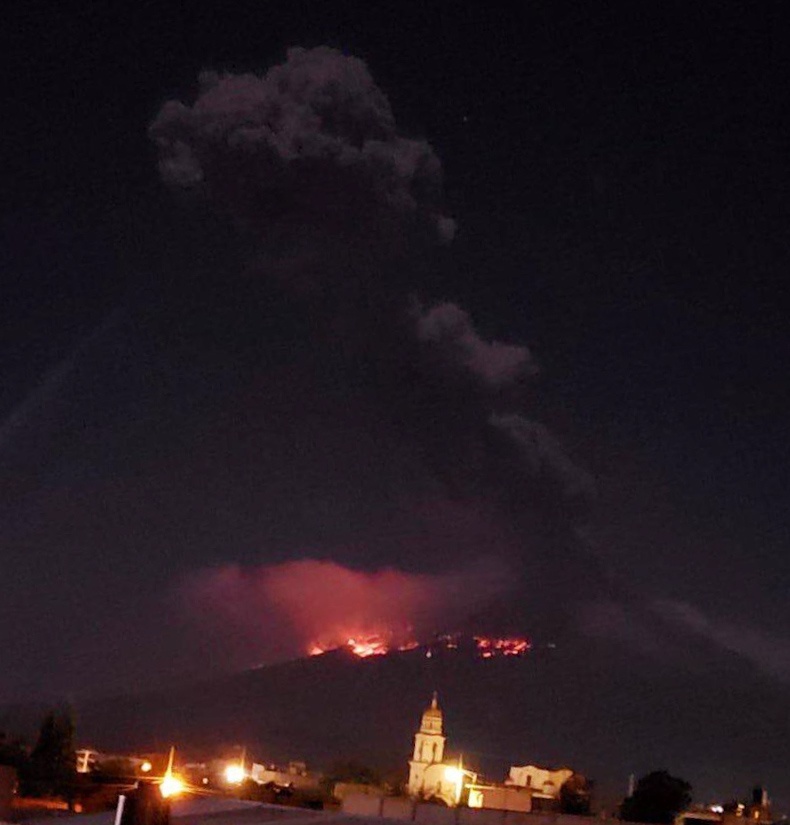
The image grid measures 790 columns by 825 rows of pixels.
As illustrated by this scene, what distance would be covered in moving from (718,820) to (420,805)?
35.8m

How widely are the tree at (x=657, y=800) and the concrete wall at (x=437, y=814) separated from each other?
Answer: 39.9 metres

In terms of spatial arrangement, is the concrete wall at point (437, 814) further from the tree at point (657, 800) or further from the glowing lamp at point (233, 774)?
the glowing lamp at point (233, 774)

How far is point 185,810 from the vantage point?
17844 mm

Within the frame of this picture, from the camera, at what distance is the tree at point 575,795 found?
A: 62062 millimetres

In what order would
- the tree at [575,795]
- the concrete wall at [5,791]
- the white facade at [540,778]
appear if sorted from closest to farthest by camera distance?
the concrete wall at [5,791] < the tree at [575,795] < the white facade at [540,778]

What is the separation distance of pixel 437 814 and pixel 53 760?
24.7 m

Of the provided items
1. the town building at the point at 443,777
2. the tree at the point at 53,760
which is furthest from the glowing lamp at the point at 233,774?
the tree at the point at 53,760

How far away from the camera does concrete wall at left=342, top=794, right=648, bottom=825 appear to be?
18172mm

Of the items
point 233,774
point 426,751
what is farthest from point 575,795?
point 233,774

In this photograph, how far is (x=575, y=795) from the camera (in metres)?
69.7

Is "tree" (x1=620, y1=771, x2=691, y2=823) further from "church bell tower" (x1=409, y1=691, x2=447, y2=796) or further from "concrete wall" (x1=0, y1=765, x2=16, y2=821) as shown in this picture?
"concrete wall" (x1=0, y1=765, x2=16, y2=821)

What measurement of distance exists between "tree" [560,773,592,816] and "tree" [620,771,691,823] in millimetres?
2384

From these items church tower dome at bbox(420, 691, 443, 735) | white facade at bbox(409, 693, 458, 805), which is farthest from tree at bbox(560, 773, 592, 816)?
church tower dome at bbox(420, 691, 443, 735)

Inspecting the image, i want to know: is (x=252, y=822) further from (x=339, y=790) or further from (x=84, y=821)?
(x=339, y=790)
